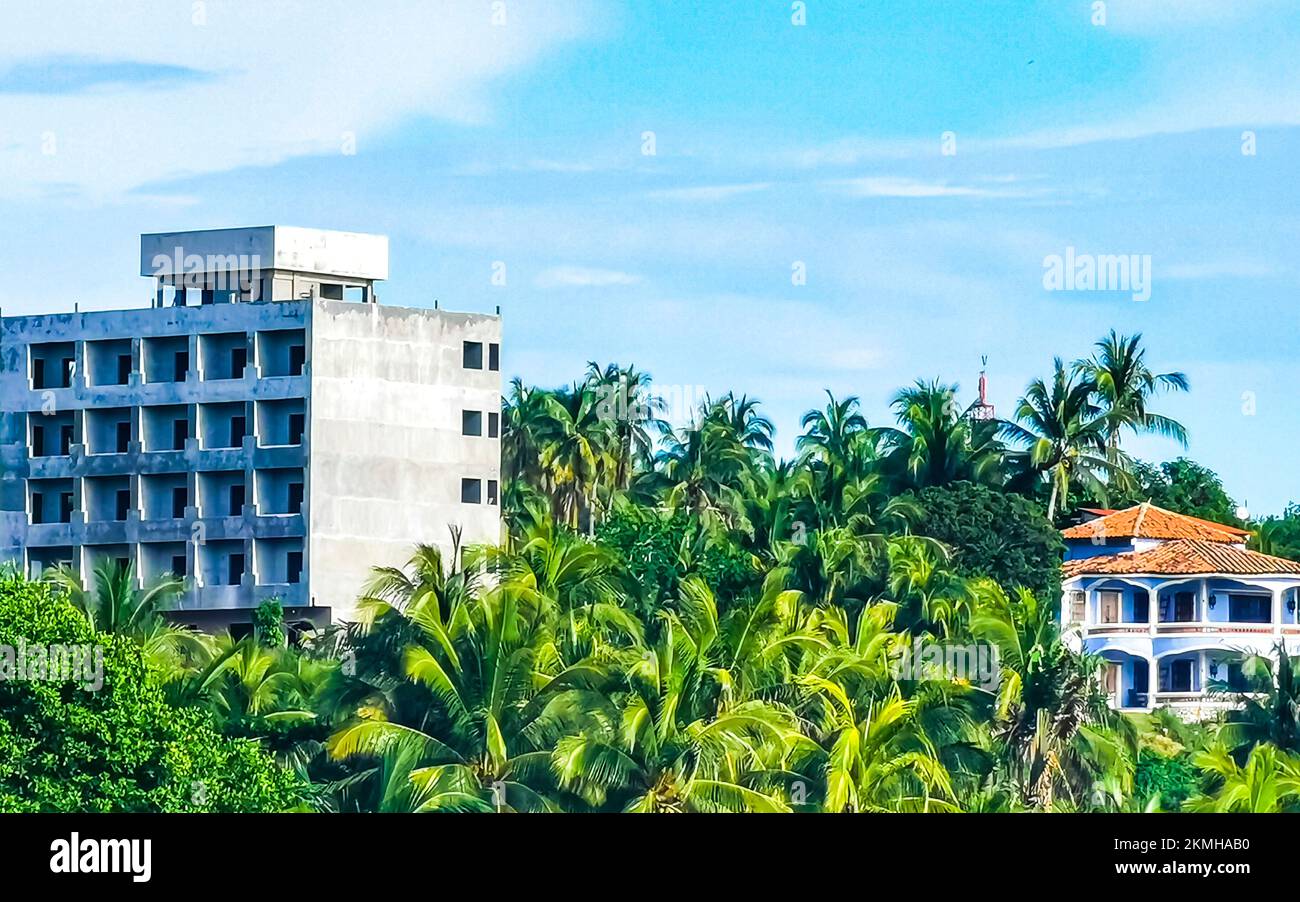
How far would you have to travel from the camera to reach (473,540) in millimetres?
68188

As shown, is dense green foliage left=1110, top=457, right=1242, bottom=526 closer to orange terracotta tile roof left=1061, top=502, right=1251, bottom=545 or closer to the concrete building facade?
orange terracotta tile roof left=1061, top=502, right=1251, bottom=545

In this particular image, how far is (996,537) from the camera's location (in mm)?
66188

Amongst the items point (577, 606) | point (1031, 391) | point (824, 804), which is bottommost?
point (824, 804)

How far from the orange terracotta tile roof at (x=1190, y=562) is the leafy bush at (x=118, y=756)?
2995 centimetres

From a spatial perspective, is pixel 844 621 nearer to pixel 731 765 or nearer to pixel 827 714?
pixel 827 714

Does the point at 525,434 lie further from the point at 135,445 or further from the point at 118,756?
the point at 118,756

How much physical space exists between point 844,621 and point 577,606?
931cm

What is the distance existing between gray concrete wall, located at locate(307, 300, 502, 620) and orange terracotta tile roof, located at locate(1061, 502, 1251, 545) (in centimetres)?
1620

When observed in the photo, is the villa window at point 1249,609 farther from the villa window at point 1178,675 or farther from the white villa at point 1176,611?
the villa window at point 1178,675

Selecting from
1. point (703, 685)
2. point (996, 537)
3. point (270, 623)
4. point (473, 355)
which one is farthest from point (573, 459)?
point (703, 685)

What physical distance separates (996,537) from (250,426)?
19.6 meters

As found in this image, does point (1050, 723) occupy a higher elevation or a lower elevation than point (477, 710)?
lower
